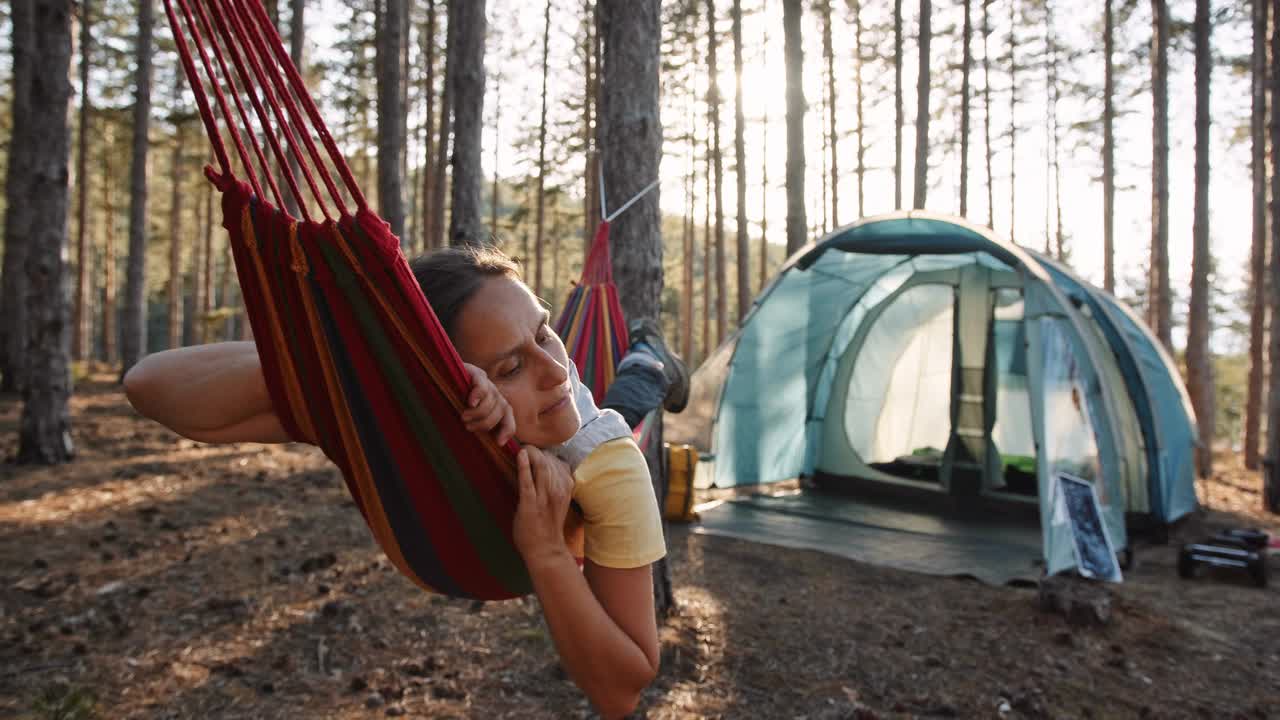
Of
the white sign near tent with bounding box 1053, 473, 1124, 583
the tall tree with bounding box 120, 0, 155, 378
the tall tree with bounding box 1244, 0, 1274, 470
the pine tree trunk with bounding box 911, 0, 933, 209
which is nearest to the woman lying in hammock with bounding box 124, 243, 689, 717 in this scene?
the white sign near tent with bounding box 1053, 473, 1124, 583

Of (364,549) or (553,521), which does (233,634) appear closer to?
(364,549)

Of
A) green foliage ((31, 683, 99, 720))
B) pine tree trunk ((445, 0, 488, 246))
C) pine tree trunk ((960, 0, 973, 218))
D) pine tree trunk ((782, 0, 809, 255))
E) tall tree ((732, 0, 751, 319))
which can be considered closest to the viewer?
green foliage ((31, 683, 99, 720))

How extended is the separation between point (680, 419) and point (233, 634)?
3.44 m

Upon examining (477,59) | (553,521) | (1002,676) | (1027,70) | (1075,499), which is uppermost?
(1027,70)

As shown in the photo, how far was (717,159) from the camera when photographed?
12.2 m

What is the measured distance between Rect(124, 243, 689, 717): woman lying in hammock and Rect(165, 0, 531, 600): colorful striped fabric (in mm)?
49

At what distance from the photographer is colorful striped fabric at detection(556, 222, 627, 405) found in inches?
96.3

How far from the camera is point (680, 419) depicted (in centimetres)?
559

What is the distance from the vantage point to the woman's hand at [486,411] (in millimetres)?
914

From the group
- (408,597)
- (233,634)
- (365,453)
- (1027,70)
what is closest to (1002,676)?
(408,597)

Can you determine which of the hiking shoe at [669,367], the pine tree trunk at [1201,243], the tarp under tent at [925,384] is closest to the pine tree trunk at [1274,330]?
the pine tree trunk at [1201,243]

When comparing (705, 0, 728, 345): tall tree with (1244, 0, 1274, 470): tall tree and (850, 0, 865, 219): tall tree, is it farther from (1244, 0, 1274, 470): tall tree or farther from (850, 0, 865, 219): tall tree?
(1244, 0, 1274, 470): tall tree

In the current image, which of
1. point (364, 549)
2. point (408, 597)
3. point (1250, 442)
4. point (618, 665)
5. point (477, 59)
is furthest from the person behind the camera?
point (1250, 442)

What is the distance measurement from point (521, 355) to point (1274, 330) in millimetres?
6618
